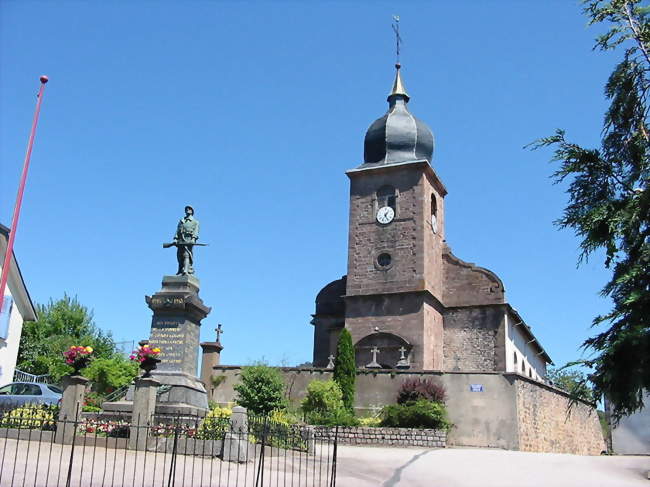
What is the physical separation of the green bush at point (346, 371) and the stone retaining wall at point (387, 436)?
596 cm

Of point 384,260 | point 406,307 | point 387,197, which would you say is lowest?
point 406,307

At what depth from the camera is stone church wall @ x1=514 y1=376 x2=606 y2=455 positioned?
2778 centimetres

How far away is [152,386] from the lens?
49.3ft

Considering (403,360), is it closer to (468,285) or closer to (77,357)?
(468,285)

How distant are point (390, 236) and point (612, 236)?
25.2 meters

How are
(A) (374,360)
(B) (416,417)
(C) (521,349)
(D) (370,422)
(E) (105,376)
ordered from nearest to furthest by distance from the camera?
1. (B) (416,417)
2. (D) (370,422)
3. (E) (105,376)
4. (A) (374,360)
5. (C) (521,349)

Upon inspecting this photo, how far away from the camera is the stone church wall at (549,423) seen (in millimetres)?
27778

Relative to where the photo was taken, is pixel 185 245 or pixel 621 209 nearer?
pixel 621 209

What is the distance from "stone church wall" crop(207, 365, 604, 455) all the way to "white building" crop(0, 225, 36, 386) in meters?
8.58

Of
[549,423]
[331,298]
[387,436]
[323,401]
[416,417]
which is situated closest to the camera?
[387,436]

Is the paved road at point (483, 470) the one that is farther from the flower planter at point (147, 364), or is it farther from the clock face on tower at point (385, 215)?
the clock face on tower at point (385, 215)

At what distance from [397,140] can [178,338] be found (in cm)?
2351

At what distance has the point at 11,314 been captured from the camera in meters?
27.7

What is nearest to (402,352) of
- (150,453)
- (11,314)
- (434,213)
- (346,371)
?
(346,371)
